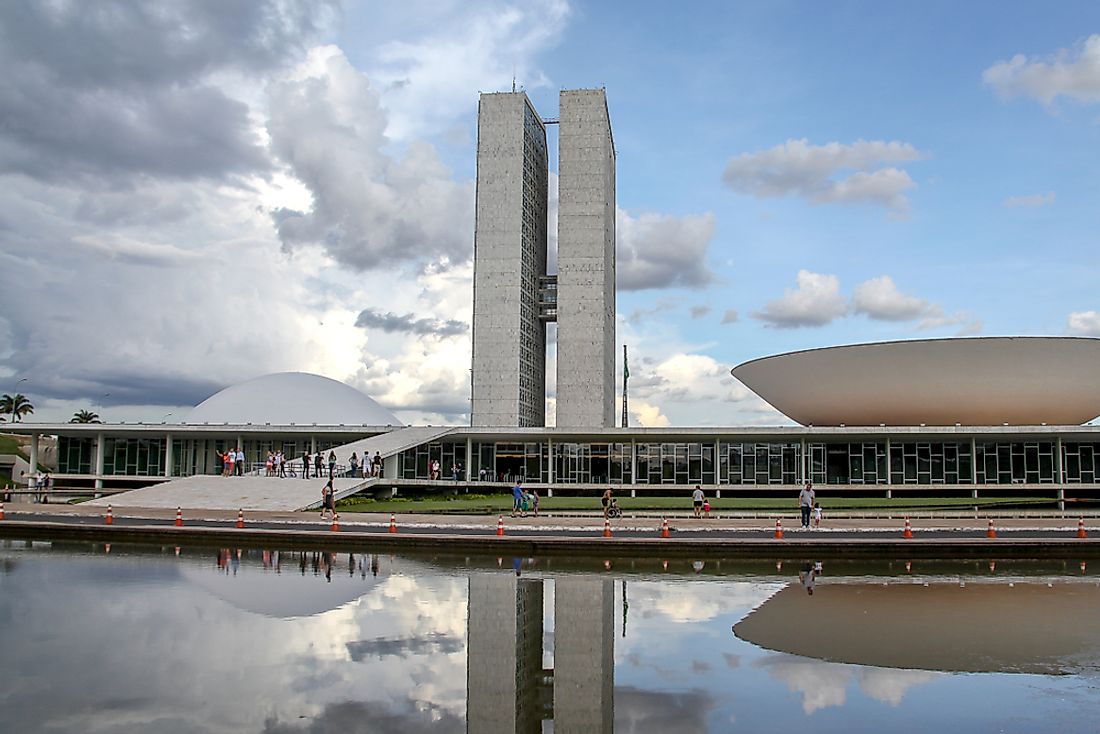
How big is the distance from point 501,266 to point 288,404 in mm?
24212

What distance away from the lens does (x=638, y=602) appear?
14.8 m

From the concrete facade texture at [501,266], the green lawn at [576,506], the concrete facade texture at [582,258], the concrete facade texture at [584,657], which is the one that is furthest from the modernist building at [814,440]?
the concrete facade texture at [501,266]

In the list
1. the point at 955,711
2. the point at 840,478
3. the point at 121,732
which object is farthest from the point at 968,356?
the point at 121,732

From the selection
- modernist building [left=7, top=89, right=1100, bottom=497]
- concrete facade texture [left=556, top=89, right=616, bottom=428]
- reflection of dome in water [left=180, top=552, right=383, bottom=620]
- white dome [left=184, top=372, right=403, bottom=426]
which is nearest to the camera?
reflection of dome in water [left=180, top=552, right=383, bottom=620]

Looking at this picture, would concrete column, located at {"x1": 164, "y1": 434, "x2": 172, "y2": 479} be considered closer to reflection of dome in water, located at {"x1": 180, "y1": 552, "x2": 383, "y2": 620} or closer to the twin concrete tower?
the twin concrete tower

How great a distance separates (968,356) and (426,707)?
140ft

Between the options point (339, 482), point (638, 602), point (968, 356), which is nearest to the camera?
point (638, 602)

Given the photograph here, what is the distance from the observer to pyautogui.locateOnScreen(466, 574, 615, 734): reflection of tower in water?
897 centimetres

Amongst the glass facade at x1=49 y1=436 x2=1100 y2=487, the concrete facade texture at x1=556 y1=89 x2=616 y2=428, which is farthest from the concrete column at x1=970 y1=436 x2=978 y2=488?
the concrete facade texture at x1=556 y1=89 x2=616 y2=428

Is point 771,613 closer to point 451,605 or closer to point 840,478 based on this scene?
point 451,605

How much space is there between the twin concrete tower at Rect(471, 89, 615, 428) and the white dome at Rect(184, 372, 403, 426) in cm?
1238

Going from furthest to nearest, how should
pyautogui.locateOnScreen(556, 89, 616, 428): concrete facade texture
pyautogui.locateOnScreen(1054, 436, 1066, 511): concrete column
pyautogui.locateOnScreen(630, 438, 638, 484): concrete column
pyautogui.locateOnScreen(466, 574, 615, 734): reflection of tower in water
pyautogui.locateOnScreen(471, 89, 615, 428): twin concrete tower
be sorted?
pyautogui.locateOnScreen(556, 89, 616, 428): concrete facade texture, pyautogui.locateOnScreen(471, 89, 615, 428): twin concrete tower, pyautogui.locateOnScreen(630, 438, 638, 484): concrete column, pyautogui.locateOnScreen(1054, 436, 1066, 511): concrete column, pyautogui.locateOnScreen(466, 574, 615, 734): reflection of tower in water

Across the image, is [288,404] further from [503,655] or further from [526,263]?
[503,655]

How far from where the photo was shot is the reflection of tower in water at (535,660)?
8969 millimetres
